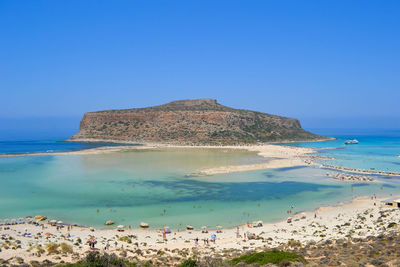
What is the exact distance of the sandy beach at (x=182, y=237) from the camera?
16.8 m

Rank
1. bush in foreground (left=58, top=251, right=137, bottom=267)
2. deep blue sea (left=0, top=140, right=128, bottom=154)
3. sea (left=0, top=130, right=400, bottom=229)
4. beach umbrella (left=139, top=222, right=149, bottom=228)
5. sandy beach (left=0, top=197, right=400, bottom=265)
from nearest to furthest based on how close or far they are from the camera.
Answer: bush in foreground (left=58, top=251, right=137, bottom=267), sandy beach (left=0, top=197, right=400, bottom=265), beach umbrella (left=139, top=222, right=149, bottom=228), sea (left=0, top=130, right=400, bottom=229), deep blue sea (left=0, top=140, right=128, bottom=154)

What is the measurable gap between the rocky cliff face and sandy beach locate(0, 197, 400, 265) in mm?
78477

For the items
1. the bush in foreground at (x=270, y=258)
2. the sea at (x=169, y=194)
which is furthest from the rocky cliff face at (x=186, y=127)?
the bush in foreground at (x=270, y=258)

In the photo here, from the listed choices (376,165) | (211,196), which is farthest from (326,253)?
(376,165)

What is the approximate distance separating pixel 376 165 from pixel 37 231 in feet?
170

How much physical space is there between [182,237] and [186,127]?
93.5 metres

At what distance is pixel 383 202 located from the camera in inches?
1131

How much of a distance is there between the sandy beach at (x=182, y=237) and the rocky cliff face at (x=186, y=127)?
78477mm

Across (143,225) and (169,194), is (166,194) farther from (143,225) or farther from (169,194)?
(143,225)

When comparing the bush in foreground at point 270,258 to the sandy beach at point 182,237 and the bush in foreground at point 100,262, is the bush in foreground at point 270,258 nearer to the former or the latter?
the sandy beach at point 182,237

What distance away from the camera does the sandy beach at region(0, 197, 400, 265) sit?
16.8m

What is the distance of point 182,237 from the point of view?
67.2 feet

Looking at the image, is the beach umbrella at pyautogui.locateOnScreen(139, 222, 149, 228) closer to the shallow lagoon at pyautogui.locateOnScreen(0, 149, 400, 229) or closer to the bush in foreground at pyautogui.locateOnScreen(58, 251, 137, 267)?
the shallow lagoon at pyautogui.locateOnScreen(0, 149, 400, 229)

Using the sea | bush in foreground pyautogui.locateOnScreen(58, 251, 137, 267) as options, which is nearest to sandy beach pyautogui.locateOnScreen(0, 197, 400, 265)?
the sea
